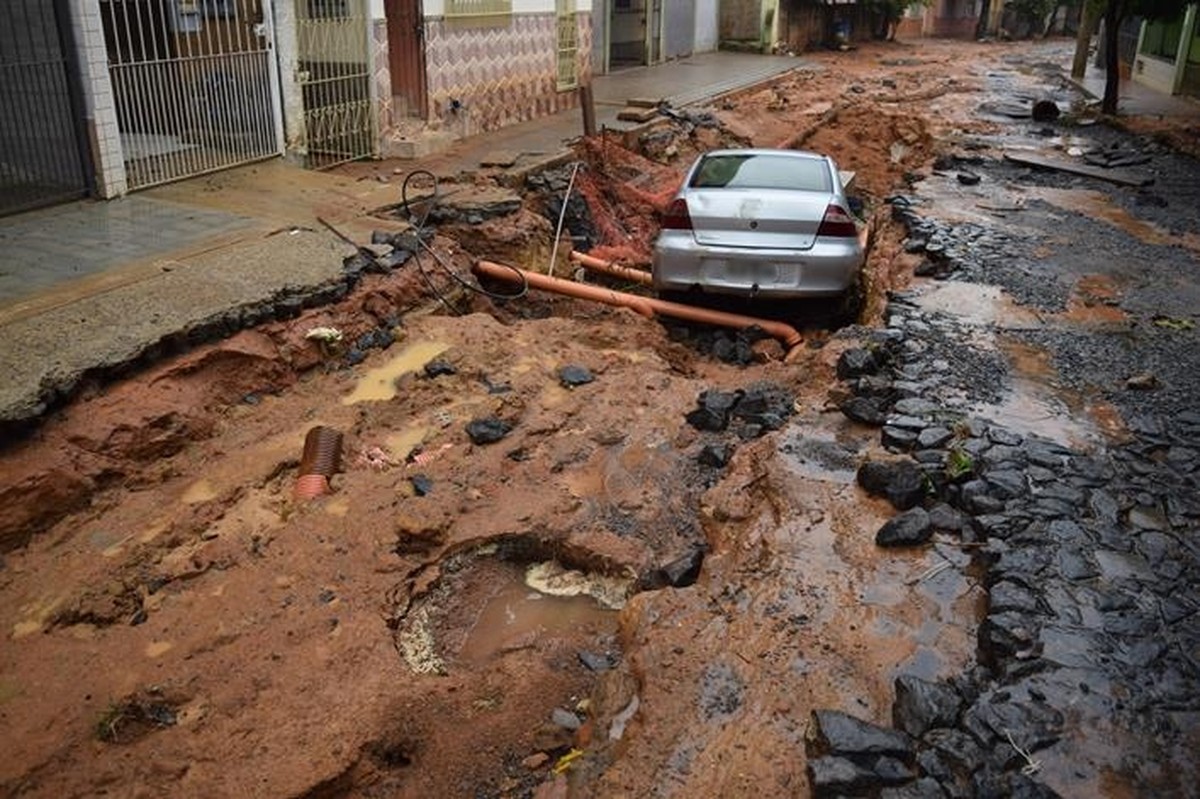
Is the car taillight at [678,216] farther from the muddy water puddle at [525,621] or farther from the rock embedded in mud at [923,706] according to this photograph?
the rock embedded in mud at [923,706]

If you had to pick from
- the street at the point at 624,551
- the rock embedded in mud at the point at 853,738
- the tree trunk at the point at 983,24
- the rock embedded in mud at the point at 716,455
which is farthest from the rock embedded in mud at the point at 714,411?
the tree trunk at the point at 983,24

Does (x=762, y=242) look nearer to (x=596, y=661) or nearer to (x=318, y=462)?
(x=318, y=462)

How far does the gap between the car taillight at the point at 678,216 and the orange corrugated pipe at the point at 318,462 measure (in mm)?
3906

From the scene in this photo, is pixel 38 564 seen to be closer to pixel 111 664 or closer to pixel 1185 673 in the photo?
pixel 111 664

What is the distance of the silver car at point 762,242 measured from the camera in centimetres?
841

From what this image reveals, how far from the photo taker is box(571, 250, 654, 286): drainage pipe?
33.9 feet

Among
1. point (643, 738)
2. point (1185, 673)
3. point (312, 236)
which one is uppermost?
point (312, 236)

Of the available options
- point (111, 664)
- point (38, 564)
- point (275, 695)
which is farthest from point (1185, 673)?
point (38, 564)

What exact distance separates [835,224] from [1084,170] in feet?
25.5

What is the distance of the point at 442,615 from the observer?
4965mm

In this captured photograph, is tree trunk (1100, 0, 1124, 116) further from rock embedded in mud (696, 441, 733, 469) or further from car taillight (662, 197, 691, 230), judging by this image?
rock embedded in mud (696, 441, 733, 469)

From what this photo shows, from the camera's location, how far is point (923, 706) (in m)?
3.44

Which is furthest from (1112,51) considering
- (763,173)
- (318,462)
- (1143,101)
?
(318,462)

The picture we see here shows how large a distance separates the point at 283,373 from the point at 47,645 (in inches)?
118
